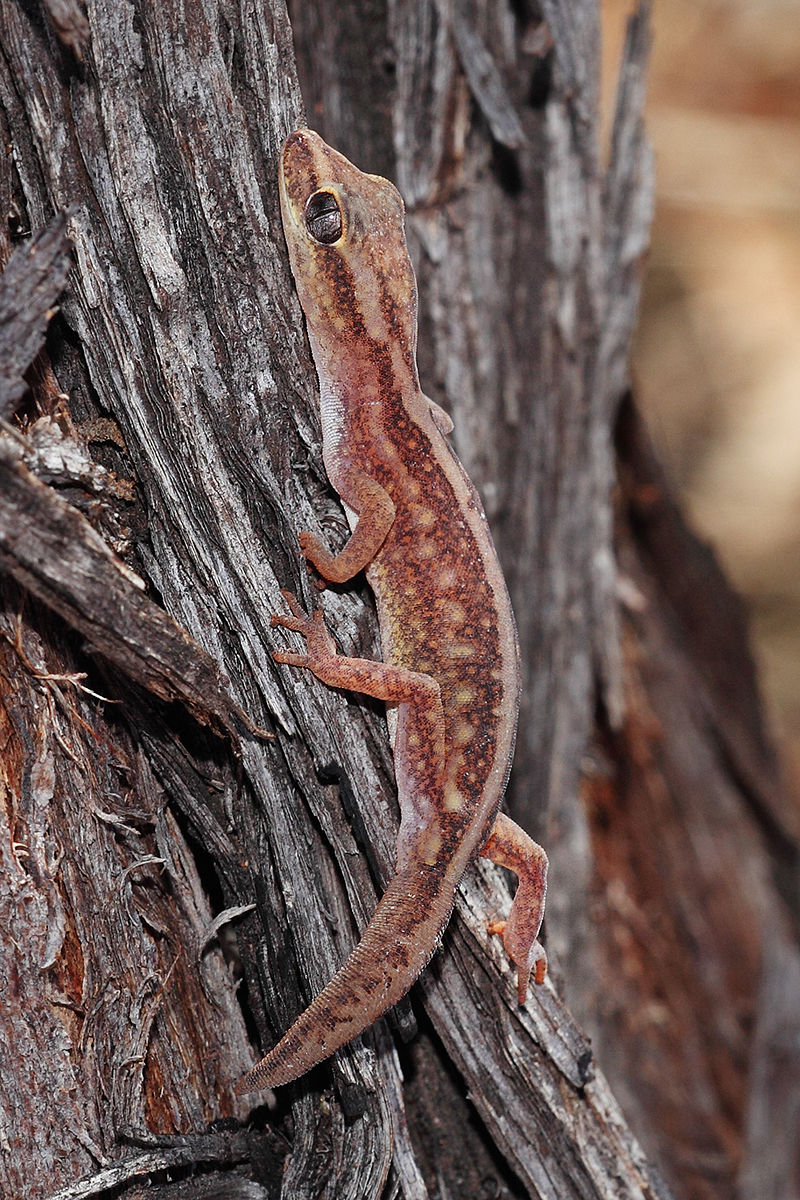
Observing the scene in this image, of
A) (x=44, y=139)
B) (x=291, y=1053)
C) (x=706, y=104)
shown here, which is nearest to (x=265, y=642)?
(x=291, y=1053)

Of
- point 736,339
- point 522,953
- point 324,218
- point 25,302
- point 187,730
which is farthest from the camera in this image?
point 736,339

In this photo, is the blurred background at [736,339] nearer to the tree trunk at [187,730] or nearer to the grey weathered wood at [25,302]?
the tree trunk at [187,730]

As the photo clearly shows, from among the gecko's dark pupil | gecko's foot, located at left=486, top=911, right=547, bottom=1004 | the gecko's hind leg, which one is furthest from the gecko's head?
gecko's foot, located at left=486, top=911, right=547, bottom=1004

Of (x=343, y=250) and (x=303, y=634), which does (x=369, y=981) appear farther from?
(x=343, y=250)

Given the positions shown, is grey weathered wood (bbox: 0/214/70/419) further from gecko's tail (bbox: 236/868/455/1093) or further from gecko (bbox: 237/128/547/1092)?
gecko's tail (bbox: 236/868/455/1093)

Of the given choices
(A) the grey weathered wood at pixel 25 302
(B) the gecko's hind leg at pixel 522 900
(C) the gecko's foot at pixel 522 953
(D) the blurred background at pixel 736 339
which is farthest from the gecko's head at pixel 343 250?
(D) the blurred background at pixel 736 339

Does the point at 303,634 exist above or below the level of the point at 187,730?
above

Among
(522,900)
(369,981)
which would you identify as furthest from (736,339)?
(369,981)
